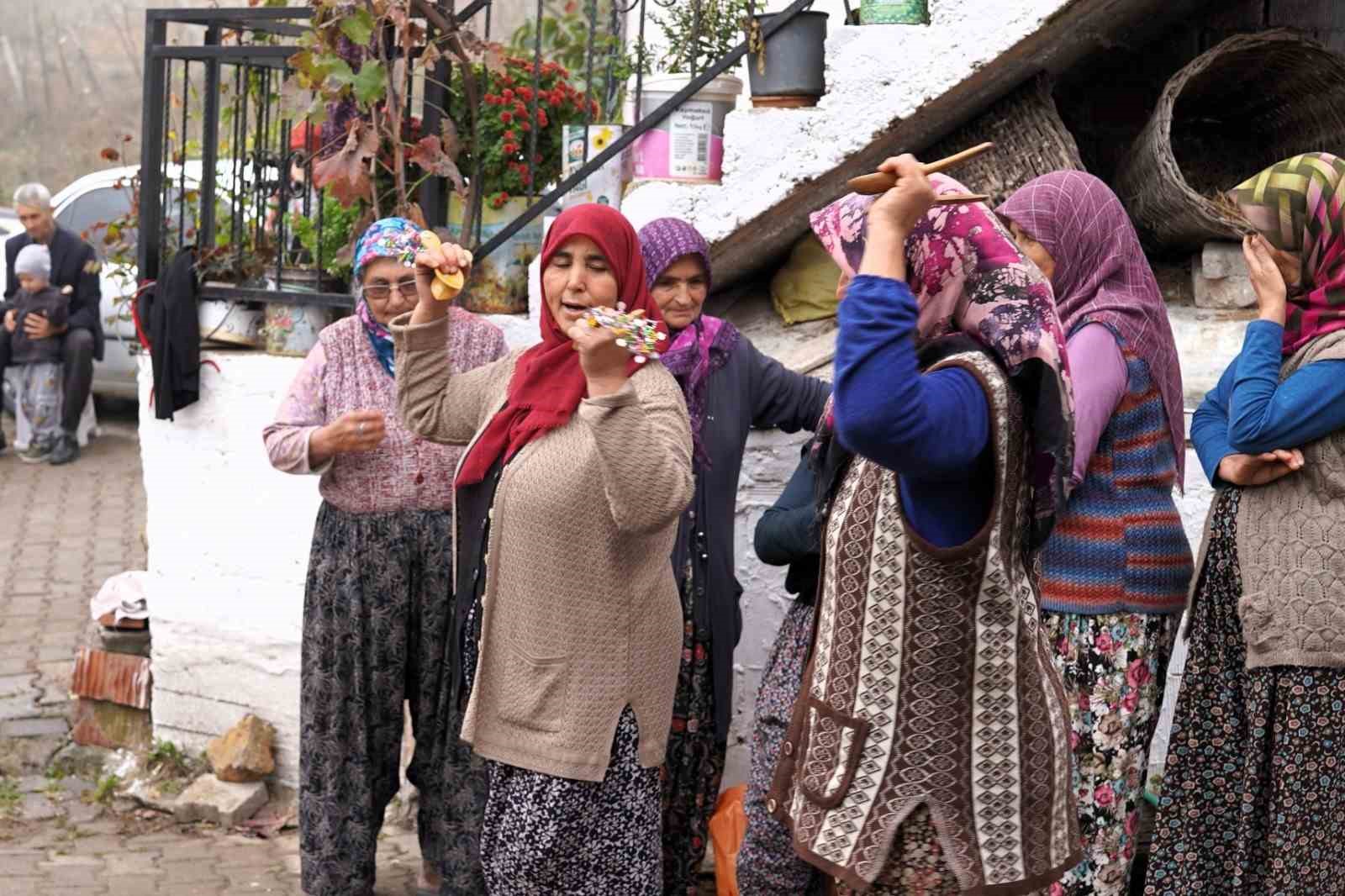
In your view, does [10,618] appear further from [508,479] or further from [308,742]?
[508,479]

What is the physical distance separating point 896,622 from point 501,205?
9.35 ft

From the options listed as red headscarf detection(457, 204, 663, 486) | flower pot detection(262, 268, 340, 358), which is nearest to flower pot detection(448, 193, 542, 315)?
flower pot detection(262, 268, 340, 358)

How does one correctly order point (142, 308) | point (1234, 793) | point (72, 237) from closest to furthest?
1. point (1234, 793)
2. point (142, 308)
3. point (72, 237)

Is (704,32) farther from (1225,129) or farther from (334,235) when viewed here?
(1225,129)

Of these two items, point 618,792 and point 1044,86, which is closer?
point 618,792

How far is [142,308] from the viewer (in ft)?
17.9

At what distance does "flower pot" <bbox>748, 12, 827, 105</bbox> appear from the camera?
4500 millimetres

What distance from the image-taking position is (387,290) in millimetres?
4293

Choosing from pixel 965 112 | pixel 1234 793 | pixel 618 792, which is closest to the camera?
pixel 618 792

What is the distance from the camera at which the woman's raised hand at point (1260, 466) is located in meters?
3.53

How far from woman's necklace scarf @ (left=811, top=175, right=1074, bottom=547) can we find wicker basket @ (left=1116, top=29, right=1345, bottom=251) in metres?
2.33

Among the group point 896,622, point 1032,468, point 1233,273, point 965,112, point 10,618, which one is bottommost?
point 10,618

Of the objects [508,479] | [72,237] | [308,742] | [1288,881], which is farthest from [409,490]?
[72,237]

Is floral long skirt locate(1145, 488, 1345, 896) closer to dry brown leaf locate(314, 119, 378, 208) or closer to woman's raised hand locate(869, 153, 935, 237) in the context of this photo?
woman's raised hand locate(869, 153, 935, 237)
